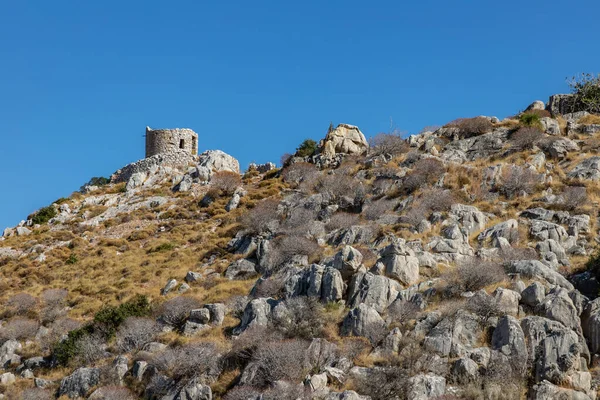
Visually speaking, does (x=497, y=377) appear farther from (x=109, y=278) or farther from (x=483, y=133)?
(x=483, y=133)

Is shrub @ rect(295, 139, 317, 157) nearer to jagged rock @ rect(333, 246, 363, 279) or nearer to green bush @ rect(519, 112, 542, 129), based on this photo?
green bush @ rect(519, 112, 542, 129)

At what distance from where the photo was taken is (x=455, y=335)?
21016mm

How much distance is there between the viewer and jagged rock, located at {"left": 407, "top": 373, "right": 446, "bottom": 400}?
18875 mm

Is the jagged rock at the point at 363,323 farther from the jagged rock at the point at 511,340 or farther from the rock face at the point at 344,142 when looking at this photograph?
the rock face at the point at 344,142

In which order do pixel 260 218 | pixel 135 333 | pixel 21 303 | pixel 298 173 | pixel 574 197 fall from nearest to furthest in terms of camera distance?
pixel 135 333, pixel 574 197, pixel 21 303, pixel 260 218, pixel 298 173

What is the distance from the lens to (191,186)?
52.9m

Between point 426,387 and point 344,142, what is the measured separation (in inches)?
1346

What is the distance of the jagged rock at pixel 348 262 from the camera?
26172 millimetres

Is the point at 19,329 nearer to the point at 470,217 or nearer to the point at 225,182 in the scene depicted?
the point at 470,217

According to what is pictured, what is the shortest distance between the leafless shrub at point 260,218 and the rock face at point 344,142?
36.9 feet

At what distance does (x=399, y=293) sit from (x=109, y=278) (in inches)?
758

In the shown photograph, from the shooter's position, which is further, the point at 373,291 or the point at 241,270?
the point at 241,270

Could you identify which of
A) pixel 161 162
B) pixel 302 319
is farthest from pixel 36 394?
pixel 161 162

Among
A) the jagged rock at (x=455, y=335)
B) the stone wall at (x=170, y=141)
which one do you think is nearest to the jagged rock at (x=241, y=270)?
the jagged rock at (x=455, y=335)
